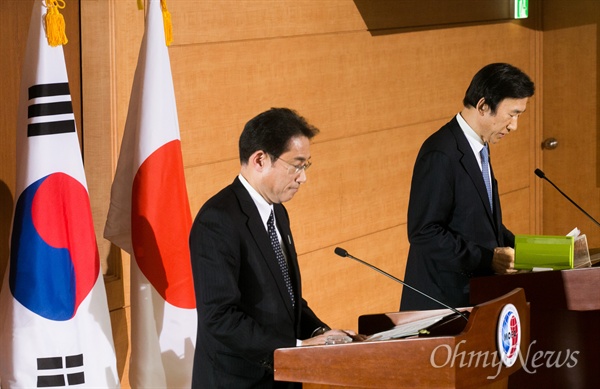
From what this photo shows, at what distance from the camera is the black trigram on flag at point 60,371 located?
3.58 m

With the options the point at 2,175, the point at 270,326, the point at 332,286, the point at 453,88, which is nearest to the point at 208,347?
the point at 270,326

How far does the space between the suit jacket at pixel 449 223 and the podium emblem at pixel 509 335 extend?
0.90 meters

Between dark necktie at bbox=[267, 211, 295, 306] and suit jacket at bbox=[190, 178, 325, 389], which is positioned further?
dark necktie at bbox=[267, 211, 295, 306]

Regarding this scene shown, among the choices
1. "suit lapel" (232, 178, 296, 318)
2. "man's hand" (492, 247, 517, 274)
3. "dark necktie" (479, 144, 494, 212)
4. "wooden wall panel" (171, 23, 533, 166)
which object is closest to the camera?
"suit lapel" (232, 178, 296, 318)

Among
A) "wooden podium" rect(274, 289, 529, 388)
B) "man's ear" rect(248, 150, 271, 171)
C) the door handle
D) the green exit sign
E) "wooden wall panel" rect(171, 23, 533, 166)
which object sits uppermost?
the green exit sign

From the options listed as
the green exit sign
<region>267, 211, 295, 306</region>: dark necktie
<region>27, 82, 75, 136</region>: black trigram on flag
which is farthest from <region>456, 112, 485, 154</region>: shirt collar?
the green exit sign

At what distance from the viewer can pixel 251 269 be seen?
302cm

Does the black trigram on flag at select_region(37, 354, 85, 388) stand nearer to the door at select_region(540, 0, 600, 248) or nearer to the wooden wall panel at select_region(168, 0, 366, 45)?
the wooden wall panel at select_region(168, 0, 366, 45)

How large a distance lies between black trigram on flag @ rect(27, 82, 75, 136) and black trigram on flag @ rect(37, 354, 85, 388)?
78 centimetres

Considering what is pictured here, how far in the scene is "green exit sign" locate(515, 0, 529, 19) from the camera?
7297 millimetres

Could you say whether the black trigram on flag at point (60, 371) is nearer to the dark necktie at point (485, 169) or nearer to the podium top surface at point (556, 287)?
the podium top surface at point (556, 287)

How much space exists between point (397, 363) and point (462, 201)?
1.45 m

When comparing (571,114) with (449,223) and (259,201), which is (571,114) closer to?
(449,223)

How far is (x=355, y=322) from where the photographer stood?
6027 mm
